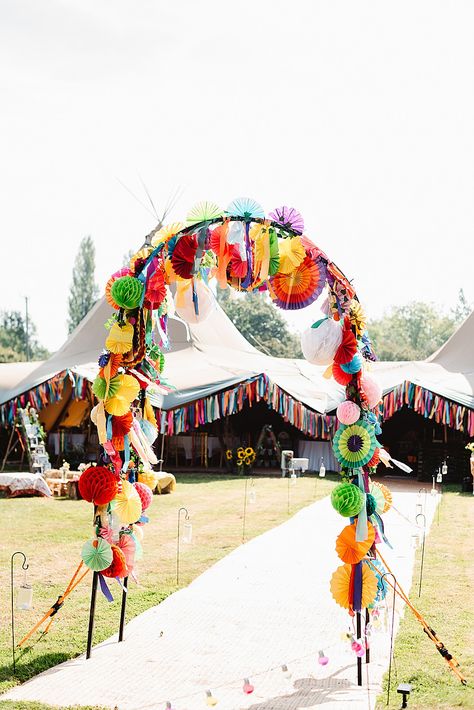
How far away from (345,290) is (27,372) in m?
14.8

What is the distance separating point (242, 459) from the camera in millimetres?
17422

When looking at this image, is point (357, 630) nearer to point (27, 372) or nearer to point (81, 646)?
point (81, 646)

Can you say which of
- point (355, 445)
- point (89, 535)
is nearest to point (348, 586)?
point (355, 445)

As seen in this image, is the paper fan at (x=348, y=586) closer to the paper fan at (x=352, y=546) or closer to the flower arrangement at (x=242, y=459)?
the paper fan at (x=352, y=546)

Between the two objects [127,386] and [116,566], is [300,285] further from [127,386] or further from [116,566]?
[116,566]

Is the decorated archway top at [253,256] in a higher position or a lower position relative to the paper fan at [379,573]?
higher

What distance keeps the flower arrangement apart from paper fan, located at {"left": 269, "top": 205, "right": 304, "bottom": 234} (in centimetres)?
1251

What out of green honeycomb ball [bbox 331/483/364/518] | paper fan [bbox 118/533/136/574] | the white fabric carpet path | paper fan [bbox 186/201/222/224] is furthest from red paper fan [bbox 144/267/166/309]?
the white fabric carpet path

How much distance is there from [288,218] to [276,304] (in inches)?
23.2

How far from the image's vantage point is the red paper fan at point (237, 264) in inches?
204

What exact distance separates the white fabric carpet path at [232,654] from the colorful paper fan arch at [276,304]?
52cm

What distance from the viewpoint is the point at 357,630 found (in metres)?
4.92

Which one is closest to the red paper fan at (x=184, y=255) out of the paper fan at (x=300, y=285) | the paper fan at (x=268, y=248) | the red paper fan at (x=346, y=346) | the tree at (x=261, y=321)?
the paper fan at (x=268, y=248)

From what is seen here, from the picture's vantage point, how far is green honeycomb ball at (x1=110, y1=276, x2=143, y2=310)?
5.29 m
